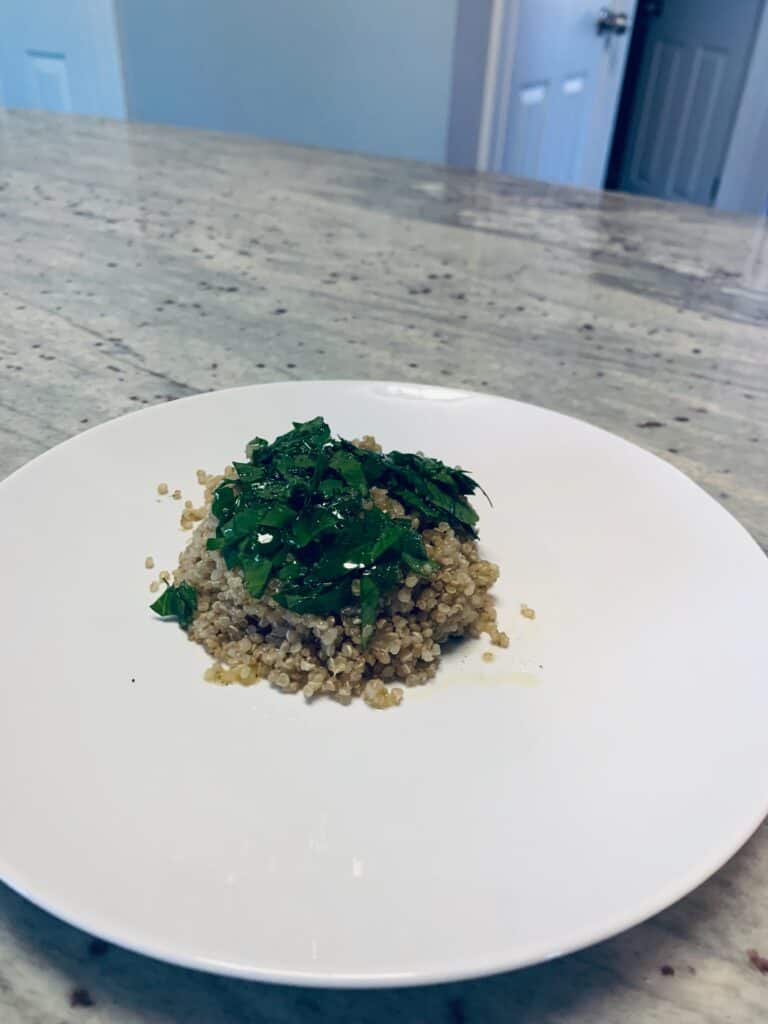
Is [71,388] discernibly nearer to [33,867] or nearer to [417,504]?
[417,504]

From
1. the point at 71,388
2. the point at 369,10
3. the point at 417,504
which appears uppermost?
the point at 369,10

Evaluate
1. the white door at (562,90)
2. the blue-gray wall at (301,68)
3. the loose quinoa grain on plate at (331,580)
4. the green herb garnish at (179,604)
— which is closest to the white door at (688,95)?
the white door at (562,90)

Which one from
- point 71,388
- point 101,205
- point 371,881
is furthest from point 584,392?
point 101,205

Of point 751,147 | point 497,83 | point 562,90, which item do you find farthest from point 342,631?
point 751,147

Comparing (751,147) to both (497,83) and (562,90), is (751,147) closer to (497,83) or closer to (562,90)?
(562,90)

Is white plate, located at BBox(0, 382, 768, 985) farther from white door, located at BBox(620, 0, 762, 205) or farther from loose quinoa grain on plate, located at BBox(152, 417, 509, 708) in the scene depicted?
white door, located at BBox(620, 0, 762, 205)

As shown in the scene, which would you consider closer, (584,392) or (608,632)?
(608,632)
